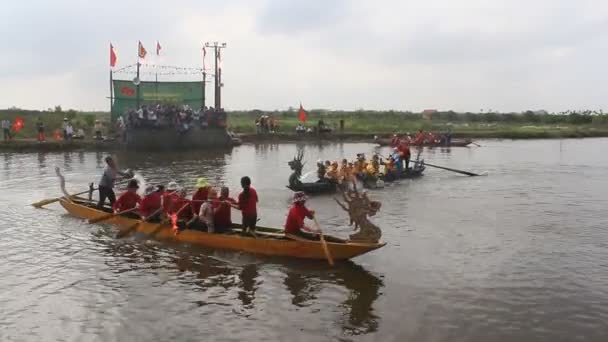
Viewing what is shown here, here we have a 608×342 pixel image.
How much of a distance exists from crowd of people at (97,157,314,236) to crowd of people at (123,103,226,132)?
83.4 feet

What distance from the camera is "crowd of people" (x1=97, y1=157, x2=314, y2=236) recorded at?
532 inches

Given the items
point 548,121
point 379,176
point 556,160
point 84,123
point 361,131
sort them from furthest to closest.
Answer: point 548,121, point 361,131, point 84,123, point 556,160, point 379,176

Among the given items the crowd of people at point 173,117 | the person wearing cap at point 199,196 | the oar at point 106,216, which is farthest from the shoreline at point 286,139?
the person wearing cap at point 199,196

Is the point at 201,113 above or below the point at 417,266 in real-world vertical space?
above

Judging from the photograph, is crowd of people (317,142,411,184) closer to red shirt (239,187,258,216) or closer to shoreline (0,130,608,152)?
red shirt (239,187,258,216)

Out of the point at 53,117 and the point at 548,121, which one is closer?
the point at 53,117

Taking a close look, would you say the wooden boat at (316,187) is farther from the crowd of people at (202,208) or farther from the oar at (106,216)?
the oar at (106,216)

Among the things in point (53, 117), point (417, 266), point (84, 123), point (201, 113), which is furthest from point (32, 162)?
point (417, 266)

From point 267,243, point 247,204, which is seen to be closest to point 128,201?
point 247,204

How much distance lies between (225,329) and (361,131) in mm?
A: 54411

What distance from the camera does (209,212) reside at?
1484 cm

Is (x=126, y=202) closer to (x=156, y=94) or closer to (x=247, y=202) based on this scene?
(x=247, y=202)

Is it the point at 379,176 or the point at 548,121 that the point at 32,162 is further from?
the point at 548,121

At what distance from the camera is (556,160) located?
3966 cm
